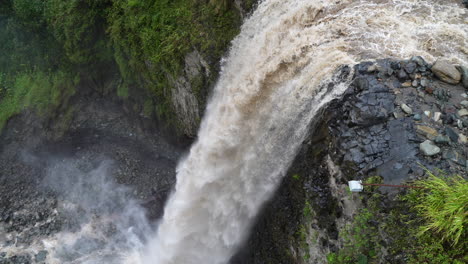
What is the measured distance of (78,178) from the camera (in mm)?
13445

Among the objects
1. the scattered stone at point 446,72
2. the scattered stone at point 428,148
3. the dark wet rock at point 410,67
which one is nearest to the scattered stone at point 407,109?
the scattered stone at point 428,148

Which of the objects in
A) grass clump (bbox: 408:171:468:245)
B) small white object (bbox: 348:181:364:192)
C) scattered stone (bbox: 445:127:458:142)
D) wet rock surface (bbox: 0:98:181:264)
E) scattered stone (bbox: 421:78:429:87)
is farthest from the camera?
wet rock surface (bbox: 0:98:181:264)

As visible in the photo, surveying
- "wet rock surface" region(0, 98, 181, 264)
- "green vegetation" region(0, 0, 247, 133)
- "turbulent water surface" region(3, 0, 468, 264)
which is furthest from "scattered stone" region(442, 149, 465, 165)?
"wet rock surface" region(0, 98, 181, 264)

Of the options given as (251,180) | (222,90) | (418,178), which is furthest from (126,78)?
(418,178)

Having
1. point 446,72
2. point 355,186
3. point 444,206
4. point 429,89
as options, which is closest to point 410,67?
point 429,89

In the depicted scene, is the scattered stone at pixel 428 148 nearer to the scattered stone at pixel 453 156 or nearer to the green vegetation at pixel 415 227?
the scattered stone at pixel 453 156

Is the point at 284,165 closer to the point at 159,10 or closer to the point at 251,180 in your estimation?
the point at 251,180

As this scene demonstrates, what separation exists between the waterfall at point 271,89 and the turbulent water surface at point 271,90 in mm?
22

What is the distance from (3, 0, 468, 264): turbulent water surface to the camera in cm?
709

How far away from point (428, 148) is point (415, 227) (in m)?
1.33

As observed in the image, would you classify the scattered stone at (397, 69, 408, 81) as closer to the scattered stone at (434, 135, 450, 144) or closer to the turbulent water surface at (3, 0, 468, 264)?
the turbulent water surface at (3, 0, 468, 264)

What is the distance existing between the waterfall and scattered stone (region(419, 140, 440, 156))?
1.73 m

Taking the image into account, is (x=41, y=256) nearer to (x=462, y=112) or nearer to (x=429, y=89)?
(x=429, y=89)

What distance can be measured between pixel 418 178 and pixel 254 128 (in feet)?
13.1
